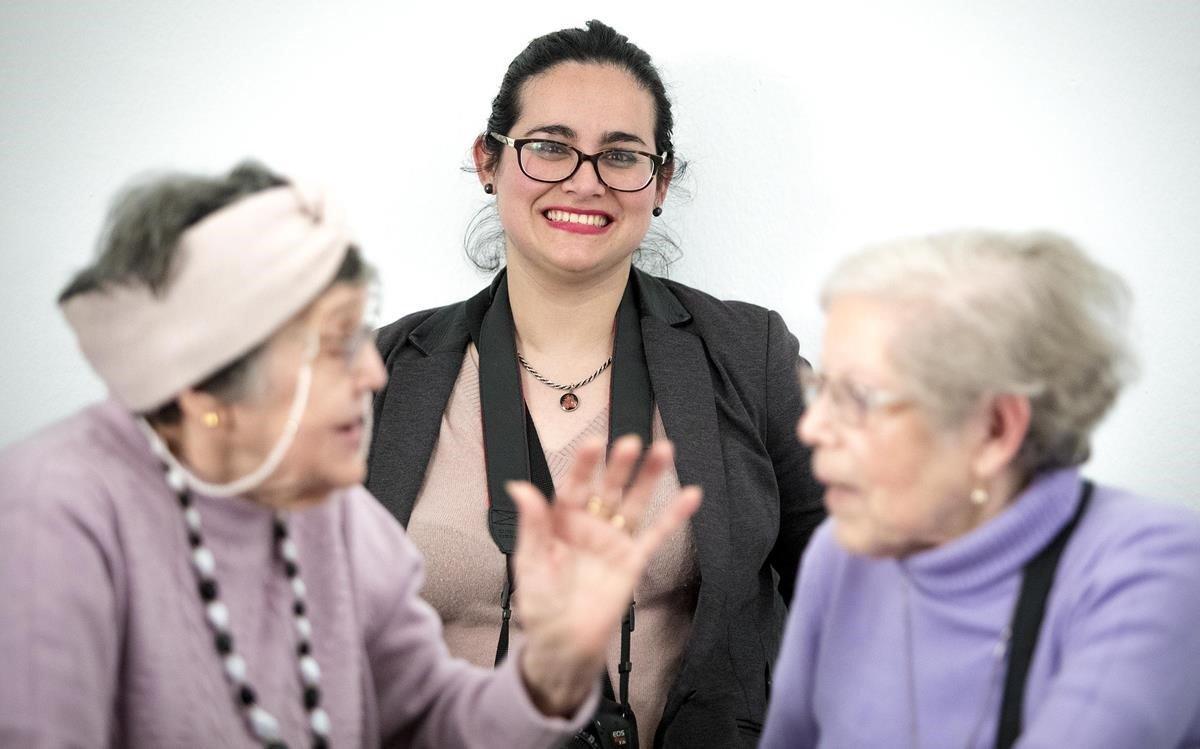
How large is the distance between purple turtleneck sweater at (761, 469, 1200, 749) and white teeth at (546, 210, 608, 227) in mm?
948

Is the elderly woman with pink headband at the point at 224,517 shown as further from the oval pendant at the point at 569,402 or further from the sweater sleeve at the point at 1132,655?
the oval pendant at the point at 569,402

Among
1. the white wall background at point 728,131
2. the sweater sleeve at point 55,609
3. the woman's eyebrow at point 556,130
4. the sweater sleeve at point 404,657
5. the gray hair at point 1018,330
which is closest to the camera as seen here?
the sweater sleeve at point 55,609

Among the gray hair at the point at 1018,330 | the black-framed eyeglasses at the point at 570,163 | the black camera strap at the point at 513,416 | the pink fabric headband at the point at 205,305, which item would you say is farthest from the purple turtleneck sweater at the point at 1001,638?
the black-framed eyeglasses at the point at 570,163

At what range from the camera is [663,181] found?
2.47 metres

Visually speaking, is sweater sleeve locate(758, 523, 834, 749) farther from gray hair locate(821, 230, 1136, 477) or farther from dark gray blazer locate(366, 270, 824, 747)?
dark gray blazer locate(366, 270, 824, 747)

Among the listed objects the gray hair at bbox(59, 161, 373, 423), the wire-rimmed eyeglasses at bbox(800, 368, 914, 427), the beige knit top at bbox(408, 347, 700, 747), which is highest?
the gray hair at bbox(59, 161, 373, 423)

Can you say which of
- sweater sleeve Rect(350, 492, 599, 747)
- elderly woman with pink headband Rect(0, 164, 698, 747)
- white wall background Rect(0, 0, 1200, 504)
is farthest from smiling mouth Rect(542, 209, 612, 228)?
elderly woman with pink headband Rect(0, 164, 698, 747)

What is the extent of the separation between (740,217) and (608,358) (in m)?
0.49

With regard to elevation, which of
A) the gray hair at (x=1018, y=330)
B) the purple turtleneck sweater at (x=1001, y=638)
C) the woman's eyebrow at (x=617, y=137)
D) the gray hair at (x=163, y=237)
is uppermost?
the woman's eyebrow at (x=617, y=137)

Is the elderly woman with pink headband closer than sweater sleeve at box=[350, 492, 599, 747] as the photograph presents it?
Yes

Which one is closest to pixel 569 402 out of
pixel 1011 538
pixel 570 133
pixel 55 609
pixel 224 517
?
pixel 570 133

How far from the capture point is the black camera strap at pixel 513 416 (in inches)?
85.7

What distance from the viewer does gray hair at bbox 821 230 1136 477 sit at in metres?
1.33

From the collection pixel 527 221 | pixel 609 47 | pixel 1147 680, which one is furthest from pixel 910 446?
pixel 609 47
